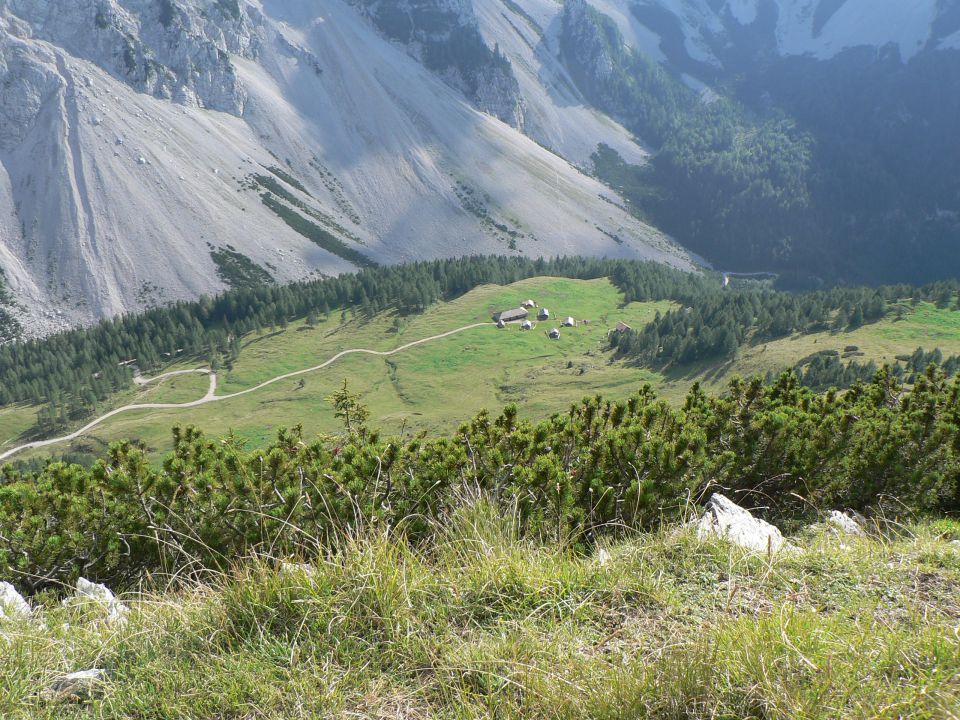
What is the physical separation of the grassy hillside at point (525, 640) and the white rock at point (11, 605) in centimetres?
44

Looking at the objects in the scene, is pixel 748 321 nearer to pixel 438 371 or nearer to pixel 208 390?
pixel 438 371

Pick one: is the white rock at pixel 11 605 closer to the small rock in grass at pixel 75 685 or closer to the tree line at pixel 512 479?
the tree line at pixel 512 479

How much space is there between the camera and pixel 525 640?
4.59m

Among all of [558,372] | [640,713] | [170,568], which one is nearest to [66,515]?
[170,568]

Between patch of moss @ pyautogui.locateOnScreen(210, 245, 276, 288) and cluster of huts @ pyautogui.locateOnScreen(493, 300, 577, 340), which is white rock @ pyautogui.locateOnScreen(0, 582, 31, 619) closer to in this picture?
cluster of huts @ pyautogui.locateOnScreen(493, 300, 577, 340)

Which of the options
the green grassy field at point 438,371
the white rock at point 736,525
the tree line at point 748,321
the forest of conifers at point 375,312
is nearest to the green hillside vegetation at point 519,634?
the white rock at point 736,525

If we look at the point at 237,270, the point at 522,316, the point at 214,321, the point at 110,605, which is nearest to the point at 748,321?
the point at 522,316

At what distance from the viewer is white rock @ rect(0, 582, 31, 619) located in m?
→ 6.05

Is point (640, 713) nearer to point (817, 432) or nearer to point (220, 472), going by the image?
point (220, 472)

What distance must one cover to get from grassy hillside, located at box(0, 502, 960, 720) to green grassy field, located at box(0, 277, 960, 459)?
88898mm

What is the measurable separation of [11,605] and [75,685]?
251 centimetres

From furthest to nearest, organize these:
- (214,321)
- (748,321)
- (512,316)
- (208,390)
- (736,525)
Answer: (214,321)
(512,316)
(748,321)
(208,390)
(736,525)

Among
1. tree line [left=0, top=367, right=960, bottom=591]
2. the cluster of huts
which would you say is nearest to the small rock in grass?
tree line [left=0, top=367, right=960, bottom=591]

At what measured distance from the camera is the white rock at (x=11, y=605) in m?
6.05
